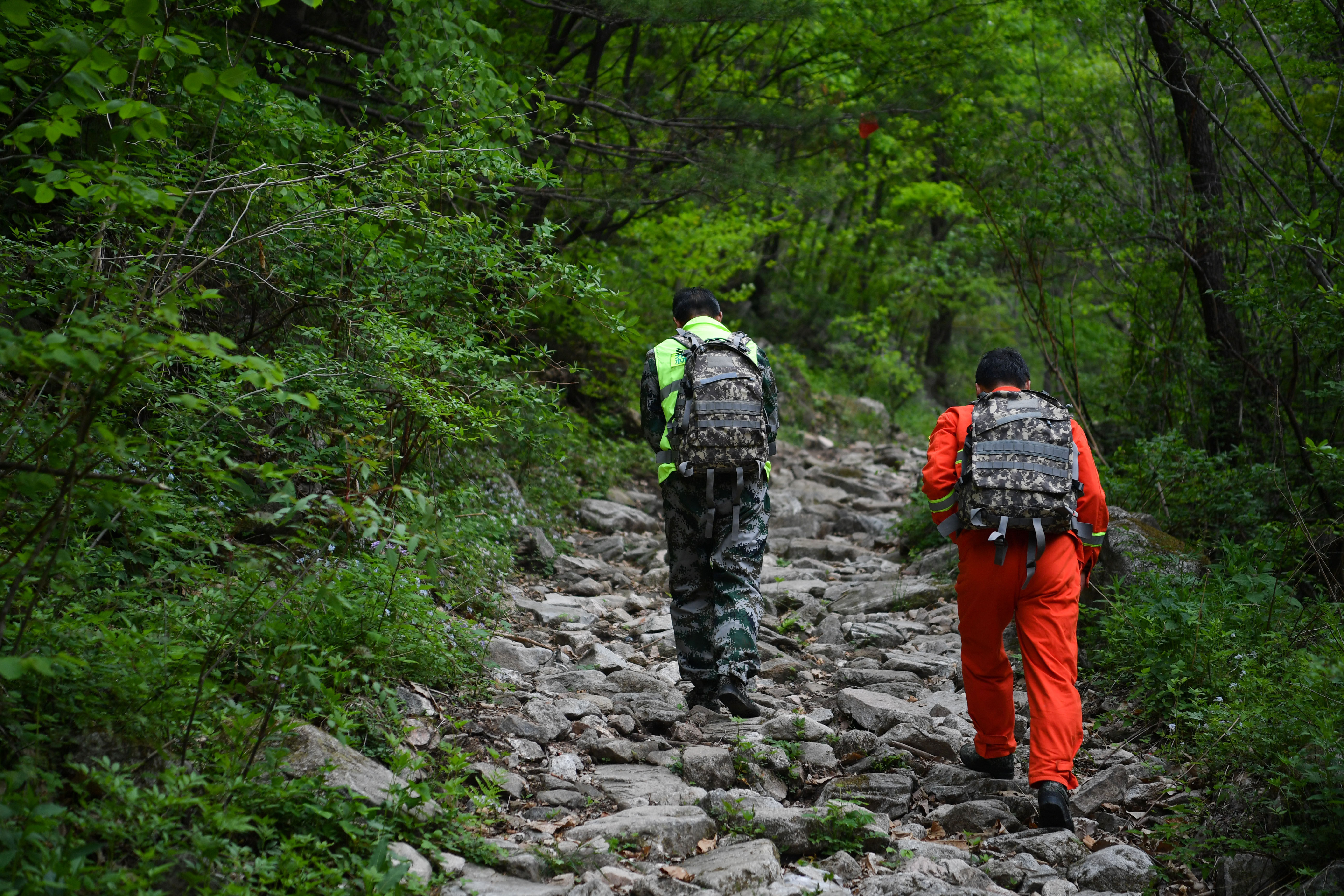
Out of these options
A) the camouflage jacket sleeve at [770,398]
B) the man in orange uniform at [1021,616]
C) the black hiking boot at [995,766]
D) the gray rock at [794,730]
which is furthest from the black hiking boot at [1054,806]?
the camouflage jacket sleeve at [770,398]

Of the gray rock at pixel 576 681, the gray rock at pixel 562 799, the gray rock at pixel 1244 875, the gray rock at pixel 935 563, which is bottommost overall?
the gray rock at pixel 576 681

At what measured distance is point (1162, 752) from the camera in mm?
4621

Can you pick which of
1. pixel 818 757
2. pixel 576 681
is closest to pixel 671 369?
pixel 576 681

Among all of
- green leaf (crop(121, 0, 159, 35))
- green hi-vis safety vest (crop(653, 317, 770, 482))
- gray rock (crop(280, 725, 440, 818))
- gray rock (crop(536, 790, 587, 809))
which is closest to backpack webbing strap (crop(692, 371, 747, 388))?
green hi-vis safety vest (crop(653, 317, 770, 482))

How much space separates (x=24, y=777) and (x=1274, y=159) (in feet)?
33.4

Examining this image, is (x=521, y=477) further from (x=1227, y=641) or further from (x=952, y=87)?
(x=952, y=87)

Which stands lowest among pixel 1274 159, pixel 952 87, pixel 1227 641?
pixel 1227 641

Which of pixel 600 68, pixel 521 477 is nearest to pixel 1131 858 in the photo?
pixel 521 477

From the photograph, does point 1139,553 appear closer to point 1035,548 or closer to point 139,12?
point 1035,548

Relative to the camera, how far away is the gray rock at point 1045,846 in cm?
366

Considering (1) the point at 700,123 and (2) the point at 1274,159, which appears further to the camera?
(1) the point at 700,123

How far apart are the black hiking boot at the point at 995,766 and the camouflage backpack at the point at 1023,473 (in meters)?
0.89

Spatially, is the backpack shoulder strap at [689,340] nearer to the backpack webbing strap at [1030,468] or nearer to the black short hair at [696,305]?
the black short hair at [696,305]

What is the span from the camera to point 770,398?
518 cm
